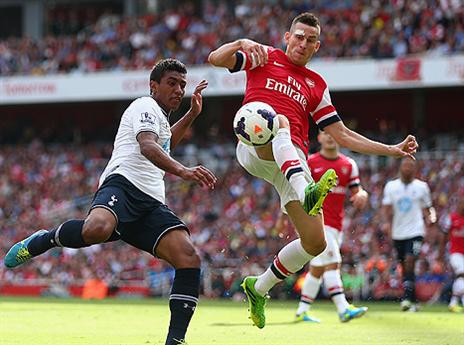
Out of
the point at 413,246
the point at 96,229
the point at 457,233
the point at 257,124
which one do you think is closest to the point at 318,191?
the point at 257,124

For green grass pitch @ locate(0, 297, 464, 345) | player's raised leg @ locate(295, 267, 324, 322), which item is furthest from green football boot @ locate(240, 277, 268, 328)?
player's raised leg @ locate(295, 267, 324, 322)

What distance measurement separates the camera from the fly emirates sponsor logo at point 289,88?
360 inches

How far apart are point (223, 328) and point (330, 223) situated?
8.42ft

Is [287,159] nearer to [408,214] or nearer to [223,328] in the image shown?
[223,328]

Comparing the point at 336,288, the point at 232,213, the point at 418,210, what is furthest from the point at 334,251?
the point at 232,213

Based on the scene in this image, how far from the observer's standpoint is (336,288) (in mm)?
12773

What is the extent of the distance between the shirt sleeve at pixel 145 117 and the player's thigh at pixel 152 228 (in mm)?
670

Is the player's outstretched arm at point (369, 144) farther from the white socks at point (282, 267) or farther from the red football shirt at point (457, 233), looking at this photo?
the red football shirt at point (457, 233)

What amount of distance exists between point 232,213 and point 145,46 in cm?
856

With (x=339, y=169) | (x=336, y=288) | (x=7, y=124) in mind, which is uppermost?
(x=7, y=124)

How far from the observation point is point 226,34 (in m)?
31.0

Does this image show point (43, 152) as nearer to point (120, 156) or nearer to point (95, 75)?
point (95, 75)

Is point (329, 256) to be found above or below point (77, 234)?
below

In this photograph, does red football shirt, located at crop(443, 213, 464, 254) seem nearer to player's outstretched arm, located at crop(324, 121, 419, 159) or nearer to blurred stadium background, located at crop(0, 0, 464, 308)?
blurred stadium background, located at crop(0, 0, 464, 308)
